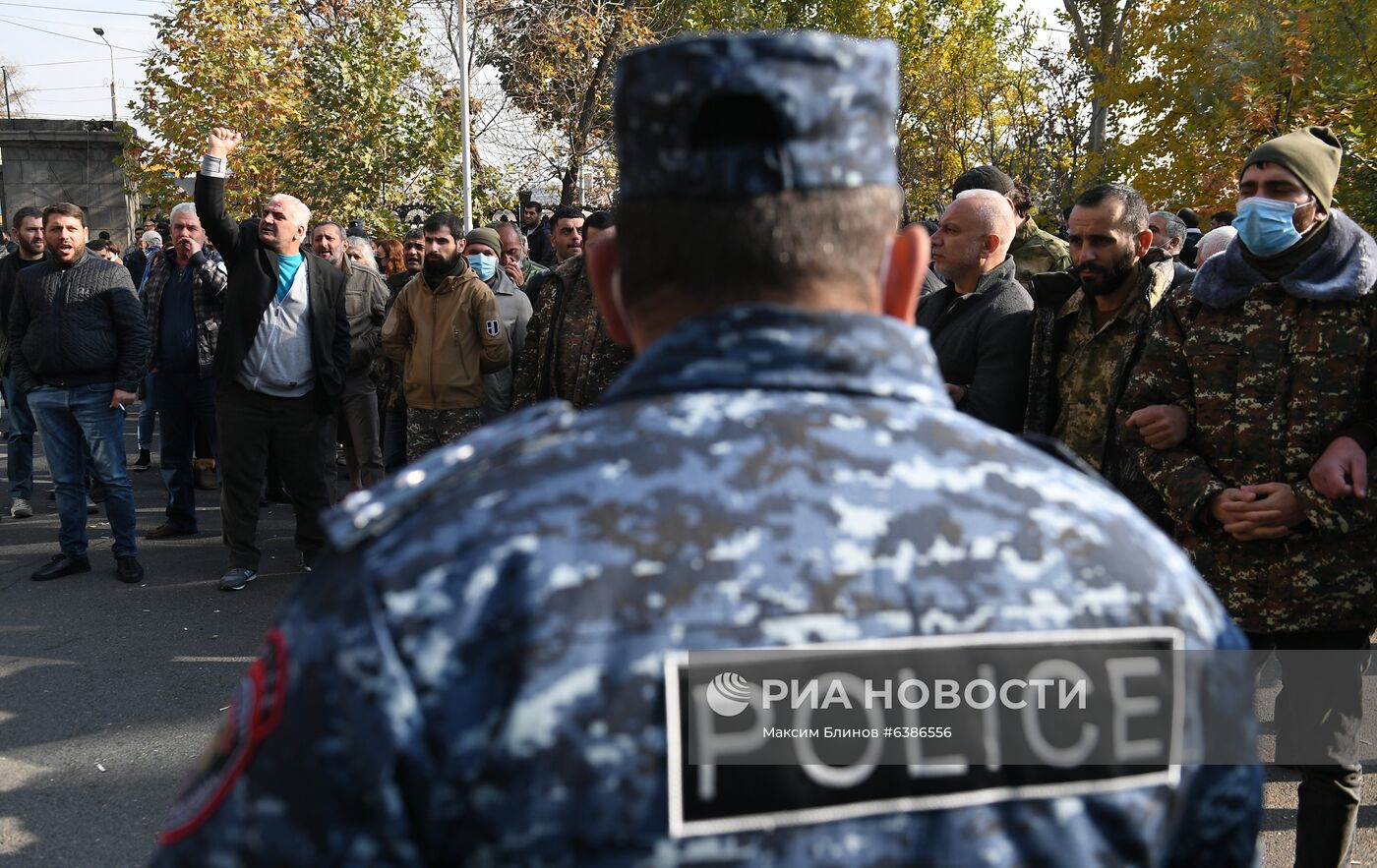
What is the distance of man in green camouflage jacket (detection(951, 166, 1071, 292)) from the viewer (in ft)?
20.3

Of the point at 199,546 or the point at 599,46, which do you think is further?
the point at 599,46

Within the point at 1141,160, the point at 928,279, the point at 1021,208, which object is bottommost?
the point at 928,279

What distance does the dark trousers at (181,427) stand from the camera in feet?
25.8

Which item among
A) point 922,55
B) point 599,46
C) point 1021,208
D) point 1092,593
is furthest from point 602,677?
point 922,55

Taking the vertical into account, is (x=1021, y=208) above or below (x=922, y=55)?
below

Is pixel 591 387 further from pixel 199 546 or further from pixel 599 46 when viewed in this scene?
pixel 599 46

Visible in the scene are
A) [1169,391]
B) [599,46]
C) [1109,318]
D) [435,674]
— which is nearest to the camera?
[435,674]

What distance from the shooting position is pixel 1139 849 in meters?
1.05

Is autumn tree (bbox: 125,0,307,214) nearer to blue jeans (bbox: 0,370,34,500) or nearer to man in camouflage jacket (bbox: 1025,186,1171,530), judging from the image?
blue jeans (bbox: 0,370,34,500)

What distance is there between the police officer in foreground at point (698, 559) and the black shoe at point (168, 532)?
24.4 feet

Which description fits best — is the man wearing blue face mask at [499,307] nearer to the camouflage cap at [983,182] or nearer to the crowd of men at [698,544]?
the camouflage cap at [983,182]

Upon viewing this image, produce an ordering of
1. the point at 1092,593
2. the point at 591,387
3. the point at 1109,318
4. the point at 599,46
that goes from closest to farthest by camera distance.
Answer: the point at 1092,593 → the point at 1109,318 → the point at 591,387 → the point at 599,46

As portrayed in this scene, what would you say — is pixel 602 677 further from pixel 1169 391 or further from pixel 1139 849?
pixel 1169 391

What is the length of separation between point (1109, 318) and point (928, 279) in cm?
218
